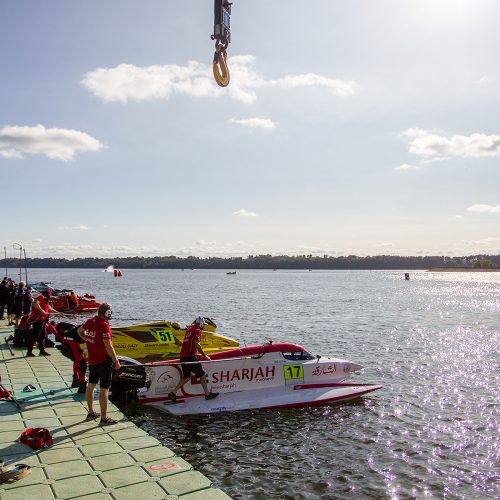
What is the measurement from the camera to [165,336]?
18.2 m

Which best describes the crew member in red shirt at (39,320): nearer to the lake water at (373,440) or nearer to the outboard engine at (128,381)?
the outboard engine at (128,381)

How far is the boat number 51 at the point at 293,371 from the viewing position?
1364cm

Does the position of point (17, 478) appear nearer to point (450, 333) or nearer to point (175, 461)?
point (175, 461)

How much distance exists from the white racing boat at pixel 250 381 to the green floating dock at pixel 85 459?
2.41 metres

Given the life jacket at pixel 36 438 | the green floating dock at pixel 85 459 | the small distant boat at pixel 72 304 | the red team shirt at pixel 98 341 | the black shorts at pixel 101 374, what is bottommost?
the small distant boat at pixel 72 304

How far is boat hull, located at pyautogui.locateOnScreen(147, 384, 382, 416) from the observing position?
40.8 feet

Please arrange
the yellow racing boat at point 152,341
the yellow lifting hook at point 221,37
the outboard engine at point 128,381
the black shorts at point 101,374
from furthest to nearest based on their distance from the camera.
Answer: the yellow racing boat at point 152,341 → the outboard engine at point 128,381 → the black shorts at point 101,374 → the yellow lifting hook at point 221,37

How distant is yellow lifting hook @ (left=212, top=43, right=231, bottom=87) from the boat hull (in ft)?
27.9

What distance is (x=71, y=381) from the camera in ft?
38.3

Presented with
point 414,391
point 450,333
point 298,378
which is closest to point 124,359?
point 298,378

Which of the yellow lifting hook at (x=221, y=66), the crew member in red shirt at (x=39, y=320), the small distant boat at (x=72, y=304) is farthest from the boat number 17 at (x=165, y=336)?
the small distant boat at (x=72, y=304)

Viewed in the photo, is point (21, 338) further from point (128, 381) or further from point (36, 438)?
point (36, 438)

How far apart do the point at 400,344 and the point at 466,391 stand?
9.79 meters

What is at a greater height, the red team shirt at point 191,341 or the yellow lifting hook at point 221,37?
the yellow lifting hook at point 221,37
